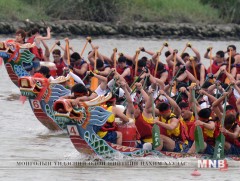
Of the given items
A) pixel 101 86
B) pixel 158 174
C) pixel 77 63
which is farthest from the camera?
pixel 77 63

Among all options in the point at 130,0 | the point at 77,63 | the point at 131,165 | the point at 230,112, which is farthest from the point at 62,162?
the point at 130,0

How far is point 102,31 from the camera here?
131 ft

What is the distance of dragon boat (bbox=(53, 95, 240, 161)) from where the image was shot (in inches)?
557

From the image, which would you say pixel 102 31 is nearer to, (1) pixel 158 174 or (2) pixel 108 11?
(2) pixel 108 11

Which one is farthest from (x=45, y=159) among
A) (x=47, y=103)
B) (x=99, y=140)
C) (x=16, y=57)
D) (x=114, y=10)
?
(x=114, y=10)

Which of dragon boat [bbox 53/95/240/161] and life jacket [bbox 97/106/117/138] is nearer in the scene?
dragon boat [bbox 53/95/240/161]

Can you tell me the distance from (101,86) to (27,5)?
21901 mm

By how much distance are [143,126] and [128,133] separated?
0.38 meters

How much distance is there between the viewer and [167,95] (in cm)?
1633

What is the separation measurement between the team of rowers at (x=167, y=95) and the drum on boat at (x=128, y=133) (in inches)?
2.9

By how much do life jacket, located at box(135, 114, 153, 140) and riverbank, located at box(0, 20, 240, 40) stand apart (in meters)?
22.1

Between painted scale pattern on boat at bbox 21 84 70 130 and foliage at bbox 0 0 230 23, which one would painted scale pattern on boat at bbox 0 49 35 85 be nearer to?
painted scale pattern on boat at bbox 21 84 70 130

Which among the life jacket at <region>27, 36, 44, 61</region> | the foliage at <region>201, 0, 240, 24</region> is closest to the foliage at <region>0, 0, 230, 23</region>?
the foliage at <region>201, 0, 240, 24</region>

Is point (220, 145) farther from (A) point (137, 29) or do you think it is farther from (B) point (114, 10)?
(B) point (114, 10)
